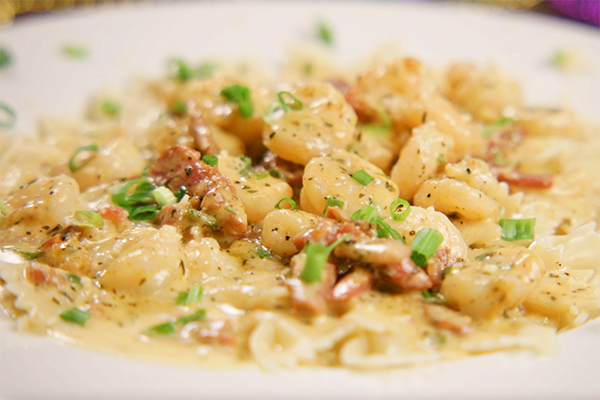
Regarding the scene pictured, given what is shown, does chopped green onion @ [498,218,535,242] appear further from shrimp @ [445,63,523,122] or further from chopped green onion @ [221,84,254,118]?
chopped green onion @ [221,84,254,118]

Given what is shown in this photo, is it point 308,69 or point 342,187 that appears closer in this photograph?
point 342,187

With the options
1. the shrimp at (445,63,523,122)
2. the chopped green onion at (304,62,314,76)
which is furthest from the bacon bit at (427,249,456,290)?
the chopped green onion at (304,62,314,76)

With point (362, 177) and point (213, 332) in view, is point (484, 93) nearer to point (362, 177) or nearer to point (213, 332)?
point (362, 177)

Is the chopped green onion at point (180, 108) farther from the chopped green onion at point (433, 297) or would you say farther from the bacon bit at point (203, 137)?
the chopped green onion at point (433, 297)

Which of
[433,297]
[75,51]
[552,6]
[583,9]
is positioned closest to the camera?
[433,297]

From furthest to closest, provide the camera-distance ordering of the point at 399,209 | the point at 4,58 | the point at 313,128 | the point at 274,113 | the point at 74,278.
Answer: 1. the point at 4,58
2. the point at 274,113
3. the point at 313,128
4. the point at 399,209
5. the point at 74,278

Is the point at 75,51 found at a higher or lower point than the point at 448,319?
higher

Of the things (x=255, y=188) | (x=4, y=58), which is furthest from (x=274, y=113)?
(x=4, y=58)
